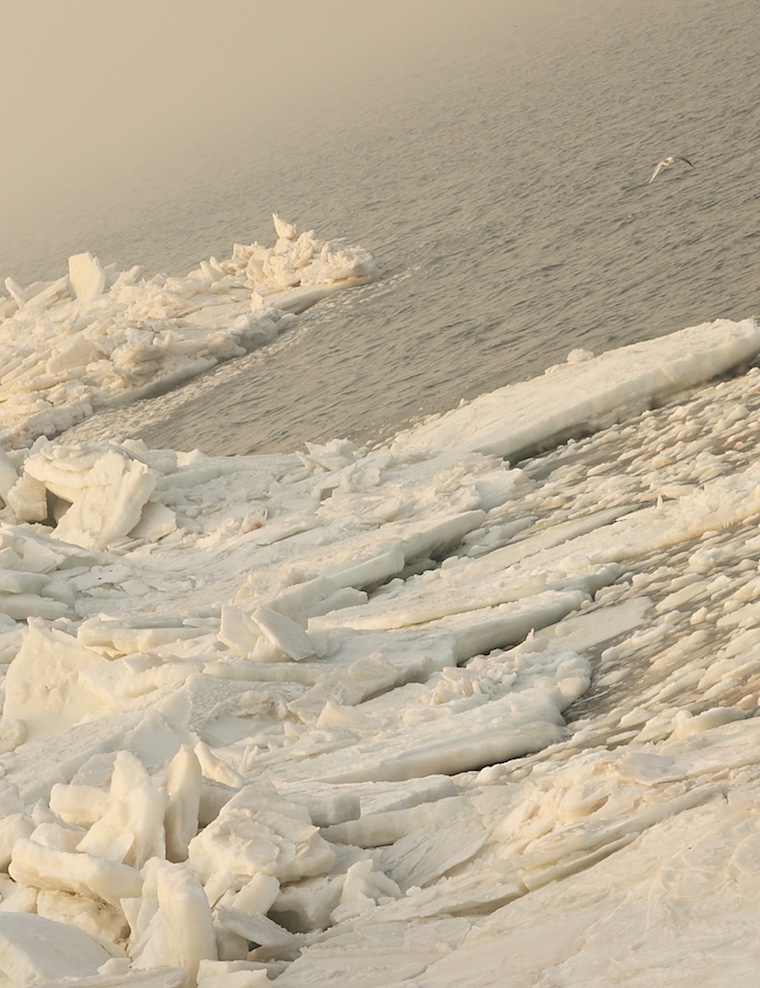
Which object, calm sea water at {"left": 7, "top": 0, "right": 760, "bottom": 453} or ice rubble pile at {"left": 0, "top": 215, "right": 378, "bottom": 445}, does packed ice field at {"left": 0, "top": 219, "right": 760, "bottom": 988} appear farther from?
ice rubble pile at {"left": 0, "top": 215, "right": 378, "bottom": 445}

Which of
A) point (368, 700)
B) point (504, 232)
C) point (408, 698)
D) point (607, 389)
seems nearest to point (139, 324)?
point (504, 232)

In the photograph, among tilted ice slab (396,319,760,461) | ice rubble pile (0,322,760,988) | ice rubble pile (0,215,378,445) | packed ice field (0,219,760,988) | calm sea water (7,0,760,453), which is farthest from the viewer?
ice rubble pile (0,215,378,445)

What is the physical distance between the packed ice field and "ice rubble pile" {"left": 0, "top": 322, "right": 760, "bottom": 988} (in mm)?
25

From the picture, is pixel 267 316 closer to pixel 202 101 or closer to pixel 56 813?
pixel 56 813

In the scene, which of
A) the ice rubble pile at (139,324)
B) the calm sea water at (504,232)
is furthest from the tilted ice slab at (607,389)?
the ice rubble pile at (139,324)

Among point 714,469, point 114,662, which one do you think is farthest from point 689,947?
point 714,469

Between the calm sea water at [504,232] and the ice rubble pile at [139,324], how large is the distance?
3.40 feet

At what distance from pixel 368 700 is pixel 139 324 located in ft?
73.5

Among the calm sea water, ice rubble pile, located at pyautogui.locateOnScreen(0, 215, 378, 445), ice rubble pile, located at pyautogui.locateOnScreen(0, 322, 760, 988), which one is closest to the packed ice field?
ice rubble pile, located at pyautogui.locateOnScreen(0, 322, 760, 988)

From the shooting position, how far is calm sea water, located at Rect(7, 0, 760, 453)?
23.2 m

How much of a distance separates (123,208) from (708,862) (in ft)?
241

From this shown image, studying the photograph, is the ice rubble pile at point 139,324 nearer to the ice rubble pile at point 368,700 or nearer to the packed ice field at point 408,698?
the packed ice field at point 408,698

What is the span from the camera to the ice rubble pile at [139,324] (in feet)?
99.1

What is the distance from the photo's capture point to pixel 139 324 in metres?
31.0
